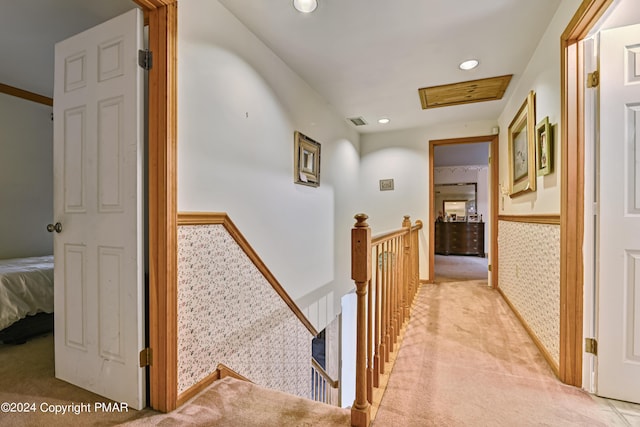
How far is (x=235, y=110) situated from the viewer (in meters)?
1.99

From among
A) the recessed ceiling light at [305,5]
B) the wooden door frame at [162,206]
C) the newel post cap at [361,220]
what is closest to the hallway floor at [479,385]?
the newel post cap at [361,220]

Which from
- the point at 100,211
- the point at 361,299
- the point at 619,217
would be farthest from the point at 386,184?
the point at 100,211

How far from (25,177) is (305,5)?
11.5ft

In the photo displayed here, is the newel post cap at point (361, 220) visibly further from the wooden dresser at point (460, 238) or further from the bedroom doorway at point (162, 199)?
the wooden dresser at point (460, 238)

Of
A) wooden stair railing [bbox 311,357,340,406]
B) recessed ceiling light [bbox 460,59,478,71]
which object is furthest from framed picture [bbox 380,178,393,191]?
wooden stair railing [bbox 311,357,340,406]

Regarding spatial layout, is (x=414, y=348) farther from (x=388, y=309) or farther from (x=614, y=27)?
(x=614, y=27)

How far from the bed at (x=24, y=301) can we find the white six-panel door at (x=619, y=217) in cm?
379

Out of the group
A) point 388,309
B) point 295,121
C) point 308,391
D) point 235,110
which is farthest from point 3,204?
point 388,309

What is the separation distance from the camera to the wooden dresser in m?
7.29

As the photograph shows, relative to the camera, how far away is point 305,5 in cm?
179

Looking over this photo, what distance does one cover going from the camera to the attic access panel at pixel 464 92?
9.29 ft

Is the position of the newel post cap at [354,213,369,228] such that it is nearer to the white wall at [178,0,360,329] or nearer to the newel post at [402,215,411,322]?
the white wall at [178,0,360,329]

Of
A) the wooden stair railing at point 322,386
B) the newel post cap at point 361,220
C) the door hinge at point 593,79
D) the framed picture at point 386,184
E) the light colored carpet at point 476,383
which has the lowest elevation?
the wooden stair railing at point 322,386

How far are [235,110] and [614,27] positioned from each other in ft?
7.18
